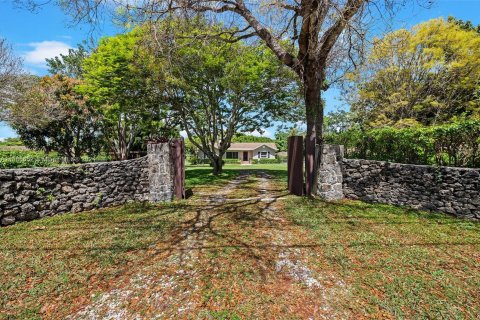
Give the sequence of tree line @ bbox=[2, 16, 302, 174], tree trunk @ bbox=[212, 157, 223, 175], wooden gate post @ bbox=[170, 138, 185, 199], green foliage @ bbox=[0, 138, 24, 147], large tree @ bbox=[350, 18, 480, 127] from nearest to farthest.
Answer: wooden gate post @ bbox=[170, 138, 185, 199], tree line @ bbox=[2, 16, 302, 174], large tree @ bbox=[350, 18, 480, 127], tree trunk @ bbox=[212, 157, 223, 175], green foliage @ bbox=[0, 138, 24, 147]

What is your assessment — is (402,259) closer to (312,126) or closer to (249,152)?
(312,126)

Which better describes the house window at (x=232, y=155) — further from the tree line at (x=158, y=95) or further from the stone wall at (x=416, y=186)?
the stone wall at (x=416, y=186)

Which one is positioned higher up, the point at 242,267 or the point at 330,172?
the point at 330,172

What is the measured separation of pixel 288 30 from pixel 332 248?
23.4 ft

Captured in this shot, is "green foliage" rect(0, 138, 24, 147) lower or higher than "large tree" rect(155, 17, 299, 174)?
lower

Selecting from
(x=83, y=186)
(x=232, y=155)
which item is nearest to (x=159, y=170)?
(x=83, y=186)

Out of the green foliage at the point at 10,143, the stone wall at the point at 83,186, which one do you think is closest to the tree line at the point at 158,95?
the stone wall at the point at 83,186

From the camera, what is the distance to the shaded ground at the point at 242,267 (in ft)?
9.75

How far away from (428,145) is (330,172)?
264cm

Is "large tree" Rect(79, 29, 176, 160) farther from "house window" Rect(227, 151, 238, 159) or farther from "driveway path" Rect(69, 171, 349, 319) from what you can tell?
"house window" Rect(227, 151, 238, 159)

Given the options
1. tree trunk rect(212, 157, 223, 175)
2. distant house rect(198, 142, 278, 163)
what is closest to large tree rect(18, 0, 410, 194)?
tree trunk rect(212, 157, 223, 175)

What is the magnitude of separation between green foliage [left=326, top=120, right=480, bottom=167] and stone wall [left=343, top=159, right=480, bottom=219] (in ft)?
1.27

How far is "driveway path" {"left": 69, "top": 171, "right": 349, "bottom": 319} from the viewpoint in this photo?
2918 mm

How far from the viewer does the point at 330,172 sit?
26.1ft
